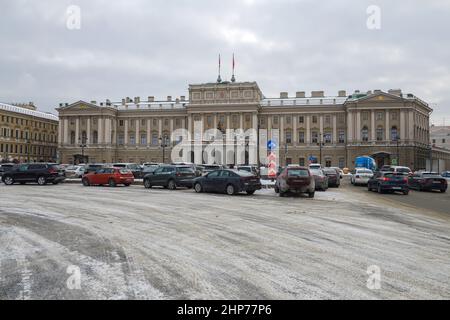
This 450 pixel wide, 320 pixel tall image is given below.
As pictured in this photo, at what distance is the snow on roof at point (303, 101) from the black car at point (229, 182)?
68.7m

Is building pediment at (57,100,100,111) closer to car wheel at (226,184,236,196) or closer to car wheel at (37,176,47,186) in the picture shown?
car wheel at (37,176,47,186)

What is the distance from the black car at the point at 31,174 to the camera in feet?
95.9

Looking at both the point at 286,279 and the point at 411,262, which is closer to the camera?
the point at 286,279

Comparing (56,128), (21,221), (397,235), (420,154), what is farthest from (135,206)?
(56,128)

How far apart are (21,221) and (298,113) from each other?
8074cm

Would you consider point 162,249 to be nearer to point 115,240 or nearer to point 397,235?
point 115,240

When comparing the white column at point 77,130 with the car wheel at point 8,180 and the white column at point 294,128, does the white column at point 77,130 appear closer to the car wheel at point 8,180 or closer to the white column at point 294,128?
the white column at point 294,128

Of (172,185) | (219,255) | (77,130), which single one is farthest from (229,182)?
(77,130)

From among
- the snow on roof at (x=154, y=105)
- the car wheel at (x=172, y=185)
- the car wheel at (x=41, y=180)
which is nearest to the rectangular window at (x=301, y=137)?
the snow on roof at (x=154, y=105)

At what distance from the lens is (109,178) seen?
2858 cm

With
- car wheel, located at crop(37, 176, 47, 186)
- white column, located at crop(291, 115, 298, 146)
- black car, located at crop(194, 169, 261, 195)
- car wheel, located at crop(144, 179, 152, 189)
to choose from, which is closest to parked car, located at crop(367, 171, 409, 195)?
black car, located at crop(194, 169, 261, 195)

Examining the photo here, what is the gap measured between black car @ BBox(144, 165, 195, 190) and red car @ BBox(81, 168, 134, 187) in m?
2.72

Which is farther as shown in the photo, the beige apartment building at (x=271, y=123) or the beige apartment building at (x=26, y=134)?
the beige apartment building at (x=26, y=134)
